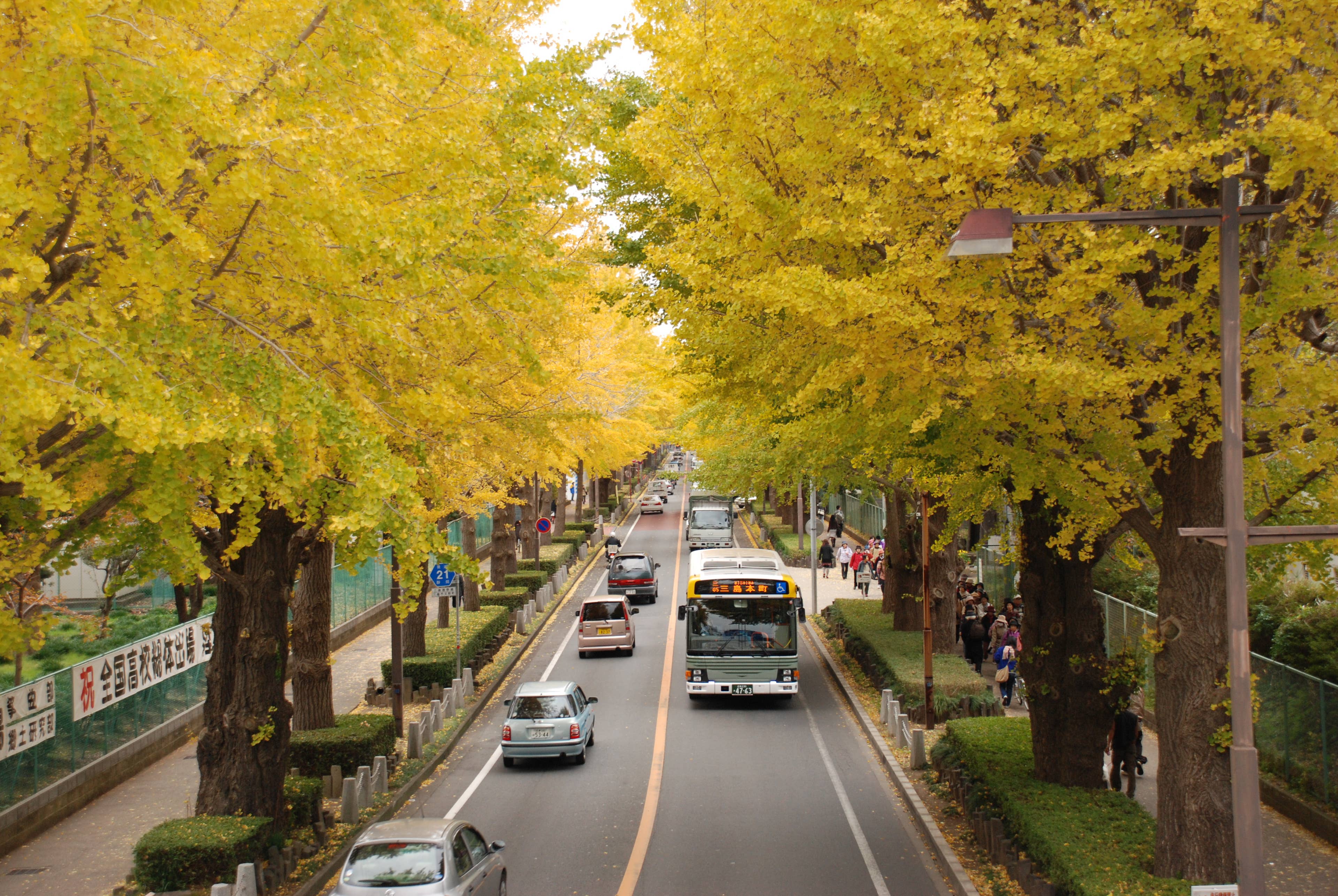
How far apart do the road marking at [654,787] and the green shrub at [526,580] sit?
6.40m

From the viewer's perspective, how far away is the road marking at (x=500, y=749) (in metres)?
15.5

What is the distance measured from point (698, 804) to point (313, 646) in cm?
717

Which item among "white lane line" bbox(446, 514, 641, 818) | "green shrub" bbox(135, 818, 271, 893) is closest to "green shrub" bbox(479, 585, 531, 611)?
"white lane line" bbox(446, 514, 641, 818)

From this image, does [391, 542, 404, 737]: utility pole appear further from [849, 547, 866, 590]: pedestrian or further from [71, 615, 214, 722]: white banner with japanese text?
[849, 547, 866, 590]: pedestrian

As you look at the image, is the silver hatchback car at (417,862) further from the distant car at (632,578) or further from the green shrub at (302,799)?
the distant car at (632,578)

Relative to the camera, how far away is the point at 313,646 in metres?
17.4

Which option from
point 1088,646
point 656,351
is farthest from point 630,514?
point 1088,646

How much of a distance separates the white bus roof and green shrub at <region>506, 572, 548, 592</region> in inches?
433

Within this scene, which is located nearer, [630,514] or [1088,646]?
[1088,646]

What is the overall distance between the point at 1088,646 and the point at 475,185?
9.49m

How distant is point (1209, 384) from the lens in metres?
8.49

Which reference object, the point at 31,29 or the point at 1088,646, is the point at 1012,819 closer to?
the point at 1088,646

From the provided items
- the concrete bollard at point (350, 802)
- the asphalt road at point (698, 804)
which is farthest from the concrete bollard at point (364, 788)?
the asphalt road at point (698, 804)

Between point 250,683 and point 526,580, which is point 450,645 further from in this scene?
point 250,683
